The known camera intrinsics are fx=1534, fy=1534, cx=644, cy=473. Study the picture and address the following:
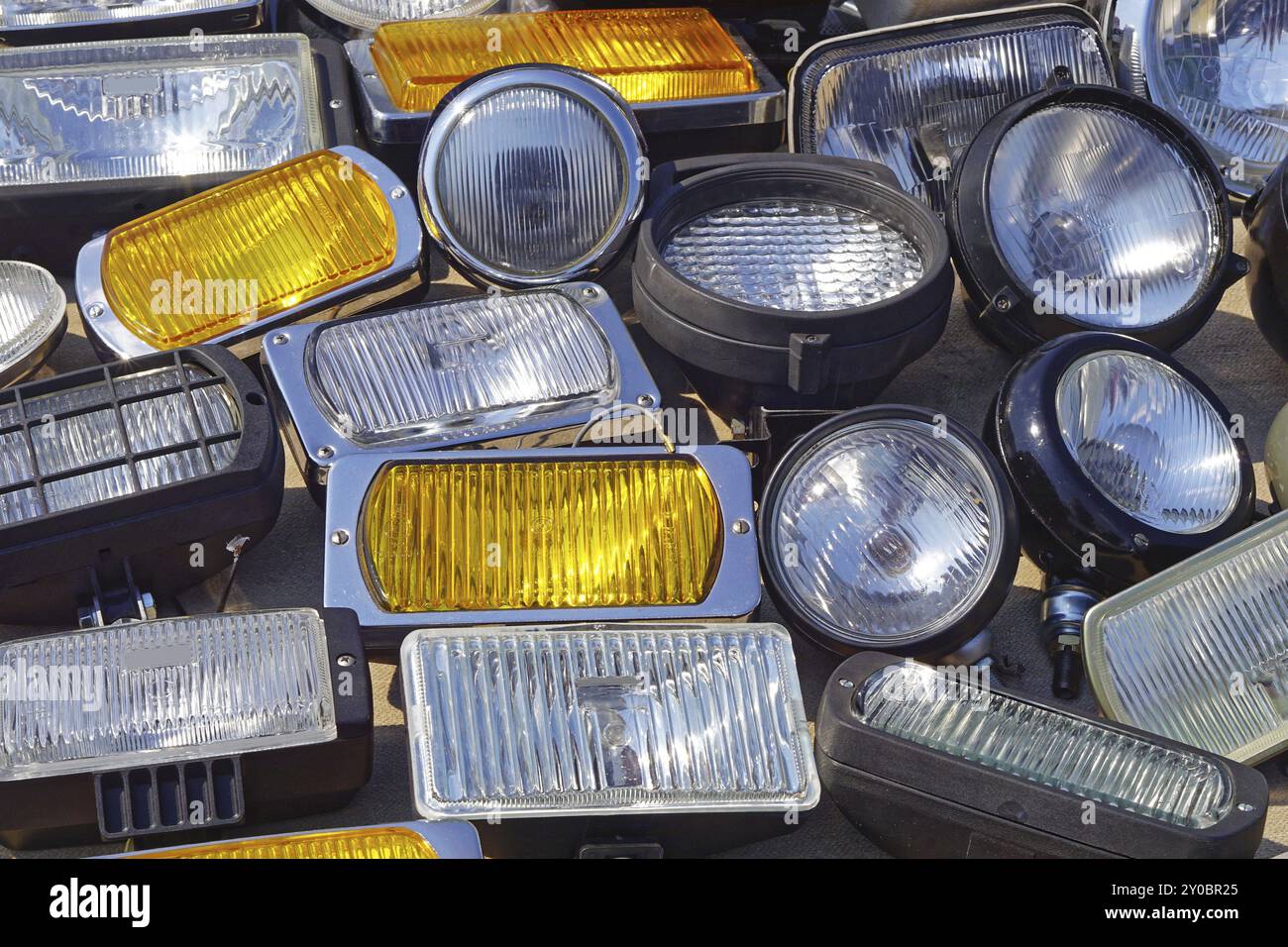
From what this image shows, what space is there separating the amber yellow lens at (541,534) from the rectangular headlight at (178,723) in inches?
7.2

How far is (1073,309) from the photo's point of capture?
236 centimetres

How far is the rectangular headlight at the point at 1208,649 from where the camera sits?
191 cm

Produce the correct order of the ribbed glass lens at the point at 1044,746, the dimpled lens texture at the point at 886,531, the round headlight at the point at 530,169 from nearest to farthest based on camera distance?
the ribbed glass lens at the point at 1044,746
the dimpled lens texture at the point at 886,531
the round headlight at the point at 530,169

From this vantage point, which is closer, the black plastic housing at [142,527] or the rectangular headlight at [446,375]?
the black plastic housing at [142,527]

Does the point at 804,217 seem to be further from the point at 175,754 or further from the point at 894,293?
the point at 175,754

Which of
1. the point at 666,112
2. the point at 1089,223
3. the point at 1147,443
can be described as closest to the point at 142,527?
the point at 666,112

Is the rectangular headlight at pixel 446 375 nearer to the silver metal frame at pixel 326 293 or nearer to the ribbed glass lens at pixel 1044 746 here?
the silver metal frame at pixel 326 293

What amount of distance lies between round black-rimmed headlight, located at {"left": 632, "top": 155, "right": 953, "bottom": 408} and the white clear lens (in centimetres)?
85

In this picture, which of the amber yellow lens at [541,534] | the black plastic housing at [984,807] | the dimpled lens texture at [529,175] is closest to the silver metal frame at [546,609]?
the amber yellow lens at [541,534]

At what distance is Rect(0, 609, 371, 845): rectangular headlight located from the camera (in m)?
1.64

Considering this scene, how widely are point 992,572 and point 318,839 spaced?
2.93 ft

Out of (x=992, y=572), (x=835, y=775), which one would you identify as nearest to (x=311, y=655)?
(x=835, y=775)

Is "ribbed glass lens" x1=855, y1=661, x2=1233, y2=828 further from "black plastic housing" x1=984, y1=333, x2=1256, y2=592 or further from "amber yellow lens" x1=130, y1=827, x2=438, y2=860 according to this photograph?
"amber yellow lens" x1=130, y1=827, x2=438, y2=860

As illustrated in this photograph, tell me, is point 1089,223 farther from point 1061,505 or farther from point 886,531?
point 886,531
